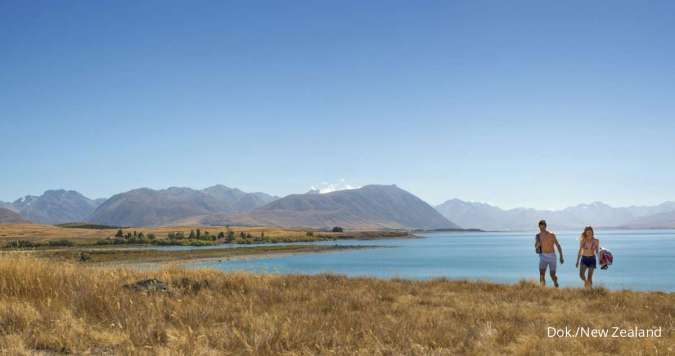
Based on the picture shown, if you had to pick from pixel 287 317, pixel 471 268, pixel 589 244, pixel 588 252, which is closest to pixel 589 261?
pixel 588 252

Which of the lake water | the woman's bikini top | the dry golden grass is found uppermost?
the woman's bikini top

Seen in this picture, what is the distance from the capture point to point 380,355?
23.3 feet

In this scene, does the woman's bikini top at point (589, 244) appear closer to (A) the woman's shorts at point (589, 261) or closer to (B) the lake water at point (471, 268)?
(A) the woman's shorts at point (589, 261)

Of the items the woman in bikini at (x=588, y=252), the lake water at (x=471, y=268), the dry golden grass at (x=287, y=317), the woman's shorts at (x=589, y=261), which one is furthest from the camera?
the lake water at (x=471, y=268)

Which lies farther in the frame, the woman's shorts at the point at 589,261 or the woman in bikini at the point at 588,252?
the woman's shorts at the point at 589,261

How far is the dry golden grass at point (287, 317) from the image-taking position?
7.58 m

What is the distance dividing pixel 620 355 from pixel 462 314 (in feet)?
12.0

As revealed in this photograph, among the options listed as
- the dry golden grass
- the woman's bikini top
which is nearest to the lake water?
the woman's bikini top

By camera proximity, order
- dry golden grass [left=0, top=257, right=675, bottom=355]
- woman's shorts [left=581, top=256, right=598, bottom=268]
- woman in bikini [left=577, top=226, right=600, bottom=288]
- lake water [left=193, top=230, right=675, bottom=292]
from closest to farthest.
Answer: dry golden grass [left=0, top=257, right=675, bottom=355] < woman in bikini [left=577, top=226, right=600, bottom=288] < woman's shorts [left=581, top=256, right=598, bottom=268] < lake water [left=193, top=230, right=675, bottom=292]

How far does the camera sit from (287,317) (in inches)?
366

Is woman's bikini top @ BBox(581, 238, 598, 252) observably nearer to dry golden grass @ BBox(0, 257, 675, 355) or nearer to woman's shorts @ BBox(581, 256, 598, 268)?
woman's shorts @ BBox(581, 256, 598, 268)

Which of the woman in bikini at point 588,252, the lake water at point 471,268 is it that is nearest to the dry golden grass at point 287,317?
the woman in bikini at point 588,252

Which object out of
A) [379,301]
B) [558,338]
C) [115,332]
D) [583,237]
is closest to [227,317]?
[115,332]

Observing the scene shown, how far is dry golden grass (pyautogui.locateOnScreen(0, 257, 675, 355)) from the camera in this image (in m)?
7.58
